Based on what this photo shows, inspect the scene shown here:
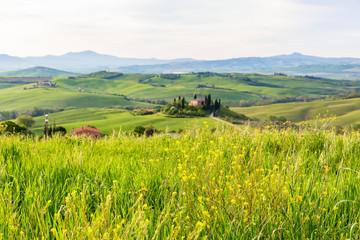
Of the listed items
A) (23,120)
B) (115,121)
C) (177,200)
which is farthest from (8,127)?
(23,120)

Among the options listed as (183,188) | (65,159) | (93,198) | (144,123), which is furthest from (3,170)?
(144,123)

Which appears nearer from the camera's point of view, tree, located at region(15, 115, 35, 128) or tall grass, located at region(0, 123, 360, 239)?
tall grass, located at region(0, 123, 360, 239)

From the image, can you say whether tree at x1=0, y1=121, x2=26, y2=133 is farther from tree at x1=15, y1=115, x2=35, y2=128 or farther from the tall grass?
tree at x1=15, y1=115, x2=35, y2=128

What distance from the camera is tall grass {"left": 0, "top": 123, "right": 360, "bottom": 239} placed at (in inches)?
123

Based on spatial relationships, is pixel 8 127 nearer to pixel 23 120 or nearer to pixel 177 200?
pixel 177 200

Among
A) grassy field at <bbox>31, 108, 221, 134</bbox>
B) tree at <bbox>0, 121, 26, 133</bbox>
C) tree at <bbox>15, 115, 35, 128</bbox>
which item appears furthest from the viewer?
tree at <bbox>15, 115, 35, 128</bbox>

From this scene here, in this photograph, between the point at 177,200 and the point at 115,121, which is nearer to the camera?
the point at 177,200

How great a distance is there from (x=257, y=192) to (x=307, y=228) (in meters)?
0.71

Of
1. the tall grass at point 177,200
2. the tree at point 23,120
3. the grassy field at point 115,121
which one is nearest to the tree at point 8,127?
the tall grass at point 177,200

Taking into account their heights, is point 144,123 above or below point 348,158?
below

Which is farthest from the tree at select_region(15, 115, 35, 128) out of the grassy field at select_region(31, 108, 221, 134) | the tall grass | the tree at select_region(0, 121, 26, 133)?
the tall grass

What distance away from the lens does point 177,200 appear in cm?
412

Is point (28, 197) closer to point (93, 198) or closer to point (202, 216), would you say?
point (93, 198)

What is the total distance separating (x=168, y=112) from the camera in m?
159
